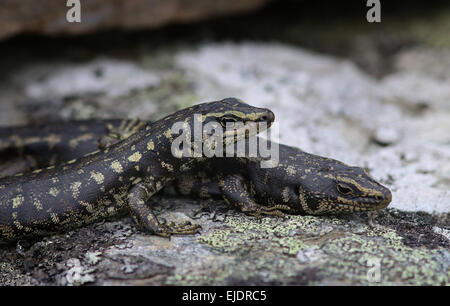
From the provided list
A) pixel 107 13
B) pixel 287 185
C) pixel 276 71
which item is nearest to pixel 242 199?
pixel 287 185

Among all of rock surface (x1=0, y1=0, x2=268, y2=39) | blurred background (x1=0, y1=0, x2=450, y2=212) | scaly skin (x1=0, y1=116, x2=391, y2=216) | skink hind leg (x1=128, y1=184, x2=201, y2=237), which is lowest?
skink hind leg (x1=128, y1=184, x2=201, y2=237)

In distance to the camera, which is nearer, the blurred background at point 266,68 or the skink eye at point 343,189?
the skink eye at point 343,189

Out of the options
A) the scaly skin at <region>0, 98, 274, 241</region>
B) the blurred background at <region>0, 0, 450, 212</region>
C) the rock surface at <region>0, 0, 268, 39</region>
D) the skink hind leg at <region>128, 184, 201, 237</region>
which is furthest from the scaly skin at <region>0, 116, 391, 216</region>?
the rock surface at <region>0, 0, 268, 39</region>

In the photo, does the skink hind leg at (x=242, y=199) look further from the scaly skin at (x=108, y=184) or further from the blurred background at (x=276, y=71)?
the scaly skin at (x=108, y=184)

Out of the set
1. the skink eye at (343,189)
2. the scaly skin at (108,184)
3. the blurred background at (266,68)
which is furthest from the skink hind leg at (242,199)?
the blurred background at (266,68)

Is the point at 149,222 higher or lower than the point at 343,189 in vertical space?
lower

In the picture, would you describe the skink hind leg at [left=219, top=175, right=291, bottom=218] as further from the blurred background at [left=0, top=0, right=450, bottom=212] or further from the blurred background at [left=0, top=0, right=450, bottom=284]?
the blurred background at [left=0, top=0, right=450, bottom=212]

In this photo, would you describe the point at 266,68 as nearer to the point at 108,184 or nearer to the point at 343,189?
the point at 343,189
